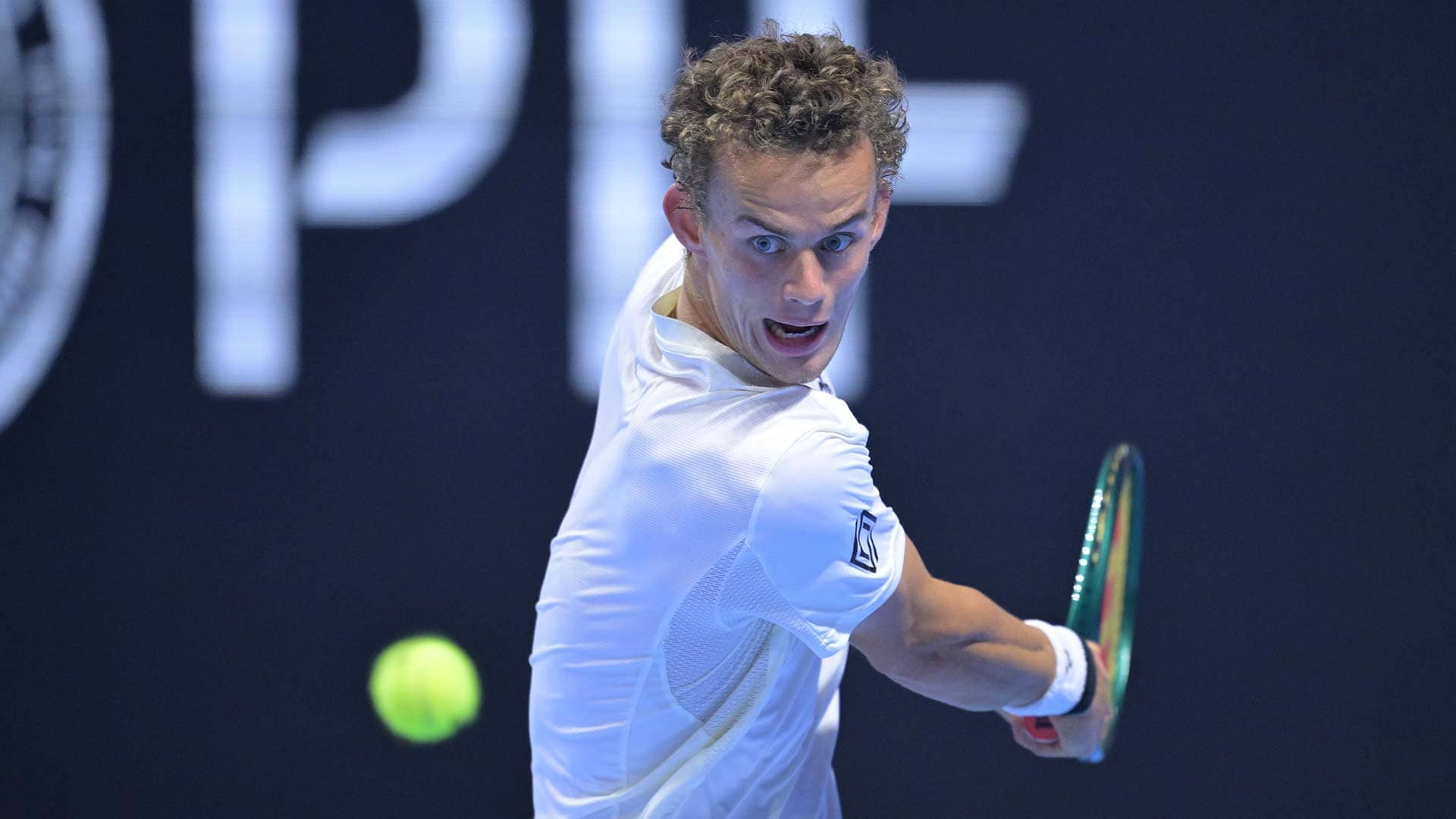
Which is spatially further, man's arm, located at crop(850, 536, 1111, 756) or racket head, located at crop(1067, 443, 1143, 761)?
racket head, located at crop(1067, 443, 1143, 761)

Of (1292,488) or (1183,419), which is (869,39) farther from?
(1292,488)

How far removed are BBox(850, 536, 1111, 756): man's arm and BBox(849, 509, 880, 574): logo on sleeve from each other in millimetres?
139

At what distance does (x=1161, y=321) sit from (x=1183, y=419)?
0.27m

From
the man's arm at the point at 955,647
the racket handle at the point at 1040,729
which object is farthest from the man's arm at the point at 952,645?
the racket handle at the point at 1040,729

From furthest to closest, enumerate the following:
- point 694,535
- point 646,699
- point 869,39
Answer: point 869,39 < point 646,699 < point 694,535

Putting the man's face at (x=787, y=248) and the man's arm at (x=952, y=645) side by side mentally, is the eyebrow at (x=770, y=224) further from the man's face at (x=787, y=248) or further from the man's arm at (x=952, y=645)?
the man's arm at (x=952, y=645)

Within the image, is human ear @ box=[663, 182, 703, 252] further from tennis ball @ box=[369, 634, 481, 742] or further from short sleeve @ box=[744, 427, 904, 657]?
tennis ball @ box=[369, 634, 481, 742]

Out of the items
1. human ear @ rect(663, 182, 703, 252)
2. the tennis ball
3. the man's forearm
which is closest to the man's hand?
the man's forearm

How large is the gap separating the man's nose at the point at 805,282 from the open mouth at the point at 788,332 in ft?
0.18

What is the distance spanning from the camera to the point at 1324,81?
3.69 meters

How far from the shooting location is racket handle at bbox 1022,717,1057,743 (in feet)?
8.38

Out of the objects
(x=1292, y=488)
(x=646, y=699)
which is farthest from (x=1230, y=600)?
(x=646, y=699)

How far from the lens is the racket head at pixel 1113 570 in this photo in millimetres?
2654

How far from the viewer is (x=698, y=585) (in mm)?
1928
